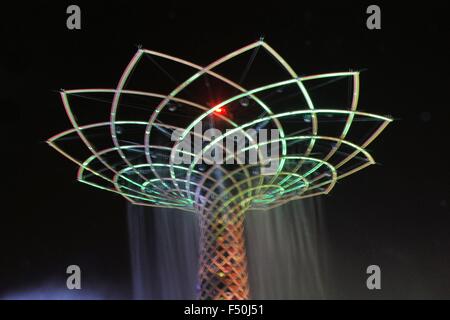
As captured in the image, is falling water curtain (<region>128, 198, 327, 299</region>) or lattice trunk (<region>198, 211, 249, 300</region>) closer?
lattice trunk (<region>198, 211, 249, 300</region>)

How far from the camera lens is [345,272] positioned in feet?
81.8

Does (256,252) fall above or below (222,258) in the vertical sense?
below

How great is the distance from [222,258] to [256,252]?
1117 cm

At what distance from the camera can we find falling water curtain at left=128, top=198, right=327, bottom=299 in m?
25.6

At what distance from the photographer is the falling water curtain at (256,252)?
1008 inches

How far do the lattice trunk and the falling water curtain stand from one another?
1056 cm

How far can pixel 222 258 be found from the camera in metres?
15.1

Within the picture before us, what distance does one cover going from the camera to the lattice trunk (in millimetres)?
14766

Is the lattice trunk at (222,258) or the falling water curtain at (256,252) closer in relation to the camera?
the lattice trunk at (222,258)

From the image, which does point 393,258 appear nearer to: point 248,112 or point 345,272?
point 345,272

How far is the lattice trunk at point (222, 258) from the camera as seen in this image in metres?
14.8

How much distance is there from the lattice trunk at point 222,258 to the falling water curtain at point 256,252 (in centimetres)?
1056

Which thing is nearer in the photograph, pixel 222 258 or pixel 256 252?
pixel 222 258
